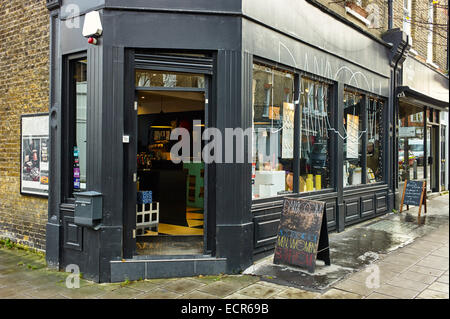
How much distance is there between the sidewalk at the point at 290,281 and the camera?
4.89m

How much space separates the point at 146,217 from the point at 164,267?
2.16 meters

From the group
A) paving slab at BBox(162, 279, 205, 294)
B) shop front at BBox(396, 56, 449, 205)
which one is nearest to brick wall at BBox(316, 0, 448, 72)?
shop front at BBox(396, 56, 449, 205)

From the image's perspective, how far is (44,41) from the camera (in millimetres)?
6719

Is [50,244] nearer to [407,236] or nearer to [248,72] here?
[248,72]

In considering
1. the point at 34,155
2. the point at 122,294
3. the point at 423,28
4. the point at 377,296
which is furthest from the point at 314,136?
the point at 423,28

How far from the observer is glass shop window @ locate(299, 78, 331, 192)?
7746 mm

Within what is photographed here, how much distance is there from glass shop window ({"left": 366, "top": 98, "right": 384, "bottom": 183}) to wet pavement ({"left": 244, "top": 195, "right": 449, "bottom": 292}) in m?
1.15

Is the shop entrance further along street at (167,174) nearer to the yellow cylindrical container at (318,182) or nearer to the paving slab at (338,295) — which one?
the paving slab at (338,295)

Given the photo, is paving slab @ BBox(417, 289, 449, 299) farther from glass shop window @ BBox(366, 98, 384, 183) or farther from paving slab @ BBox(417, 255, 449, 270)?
glass shop window @ BBox(366, 98, 384, 183)

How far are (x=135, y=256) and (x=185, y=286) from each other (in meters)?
0.92

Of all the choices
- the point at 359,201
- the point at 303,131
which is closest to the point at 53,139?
the point at 303,131

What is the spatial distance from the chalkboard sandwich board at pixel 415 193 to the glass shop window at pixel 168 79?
736 cm

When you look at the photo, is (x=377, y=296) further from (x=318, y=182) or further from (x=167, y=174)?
(x=167, y=174)
